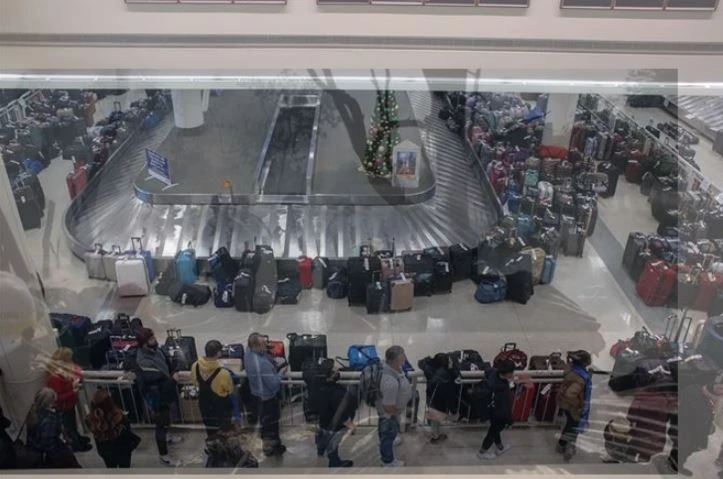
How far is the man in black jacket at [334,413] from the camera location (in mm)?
5969

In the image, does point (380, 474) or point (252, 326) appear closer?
point (380, 474)

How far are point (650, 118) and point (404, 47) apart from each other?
781 cm

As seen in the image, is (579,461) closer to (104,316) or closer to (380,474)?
(380,474)

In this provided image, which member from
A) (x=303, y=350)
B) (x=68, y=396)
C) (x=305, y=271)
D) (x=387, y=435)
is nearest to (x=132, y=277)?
(x=305, y=271)

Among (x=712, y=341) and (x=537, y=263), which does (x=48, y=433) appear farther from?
(x=712, y=341)

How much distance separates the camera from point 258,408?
19.8ft

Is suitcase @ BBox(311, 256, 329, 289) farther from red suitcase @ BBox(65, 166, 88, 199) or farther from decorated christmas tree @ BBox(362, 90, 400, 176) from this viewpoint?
red suitcase @ BBox(65, 166, 88, 199)

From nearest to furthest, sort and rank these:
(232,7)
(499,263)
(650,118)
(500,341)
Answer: (232,7) < (500,341) < (499,263) < (650,118)

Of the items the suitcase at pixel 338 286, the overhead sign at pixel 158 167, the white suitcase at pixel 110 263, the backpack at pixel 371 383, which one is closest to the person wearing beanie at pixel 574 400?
the backpack at pixel 371 383

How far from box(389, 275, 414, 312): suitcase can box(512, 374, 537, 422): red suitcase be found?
2.50 metres

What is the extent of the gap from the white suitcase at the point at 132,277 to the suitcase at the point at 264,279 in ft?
5.32

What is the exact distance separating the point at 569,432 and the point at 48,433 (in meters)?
5.06

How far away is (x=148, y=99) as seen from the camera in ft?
36.5

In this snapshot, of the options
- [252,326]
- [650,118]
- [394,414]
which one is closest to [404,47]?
[394,414]
